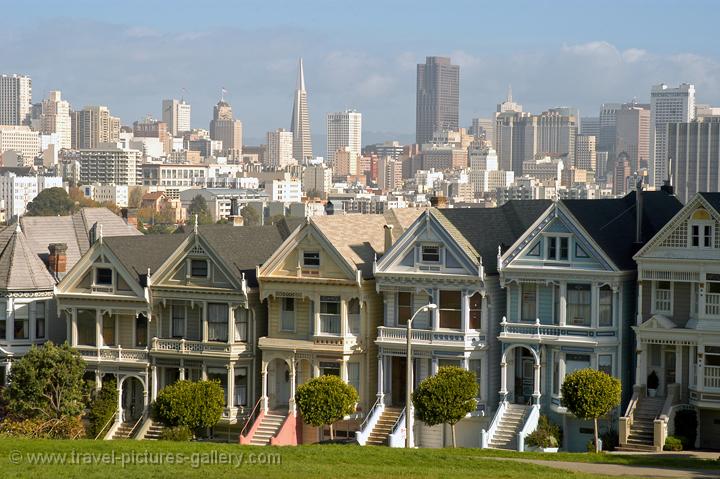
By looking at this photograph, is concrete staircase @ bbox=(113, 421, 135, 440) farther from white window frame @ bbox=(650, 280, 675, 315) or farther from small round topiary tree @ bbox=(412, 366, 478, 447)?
white window frame @ bbox=(650, 280, 675, 315)

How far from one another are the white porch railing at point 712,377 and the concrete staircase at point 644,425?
1.21m

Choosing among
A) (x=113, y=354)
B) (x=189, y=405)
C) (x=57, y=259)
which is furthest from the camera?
(x=57, y=259)

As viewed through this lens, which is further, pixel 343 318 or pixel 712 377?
pixel 343 318

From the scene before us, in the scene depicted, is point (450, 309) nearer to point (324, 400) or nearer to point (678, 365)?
point (324, 400)

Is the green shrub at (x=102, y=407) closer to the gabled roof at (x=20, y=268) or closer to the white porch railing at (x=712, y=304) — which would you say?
the gabled roof at (x=20, y=268)

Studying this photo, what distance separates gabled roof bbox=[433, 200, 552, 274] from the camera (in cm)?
4478

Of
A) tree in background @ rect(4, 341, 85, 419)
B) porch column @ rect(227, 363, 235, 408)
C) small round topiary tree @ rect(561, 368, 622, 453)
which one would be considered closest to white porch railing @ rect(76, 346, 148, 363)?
tree in background @ rect(4, 341, 85, 419)

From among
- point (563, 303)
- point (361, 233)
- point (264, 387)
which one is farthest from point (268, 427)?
point (563, 303)

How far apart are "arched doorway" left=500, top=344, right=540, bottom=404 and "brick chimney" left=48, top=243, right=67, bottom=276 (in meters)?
14.2

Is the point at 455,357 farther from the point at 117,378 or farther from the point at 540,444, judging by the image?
the point at 117,378

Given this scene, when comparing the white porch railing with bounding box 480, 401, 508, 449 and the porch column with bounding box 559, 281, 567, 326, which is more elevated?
the porch column with bounding box 559, 281, 567, 326

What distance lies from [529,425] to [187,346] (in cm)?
988

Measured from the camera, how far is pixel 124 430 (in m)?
48.5

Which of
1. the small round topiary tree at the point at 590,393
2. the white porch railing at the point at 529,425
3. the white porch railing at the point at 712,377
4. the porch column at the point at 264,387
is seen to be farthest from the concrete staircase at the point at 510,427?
the porch column at the point at 264,387
